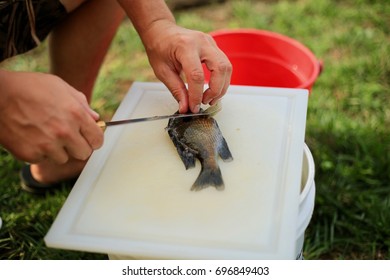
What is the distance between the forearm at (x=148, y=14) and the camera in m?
1.93

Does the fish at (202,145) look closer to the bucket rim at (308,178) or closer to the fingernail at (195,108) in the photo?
the fingernail at (195,108)

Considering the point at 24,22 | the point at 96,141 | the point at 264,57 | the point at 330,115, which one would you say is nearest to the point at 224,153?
the point at 96,141

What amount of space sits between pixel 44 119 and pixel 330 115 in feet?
6.01

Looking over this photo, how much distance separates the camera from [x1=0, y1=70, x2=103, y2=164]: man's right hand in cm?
142

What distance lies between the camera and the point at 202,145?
1.64 meters

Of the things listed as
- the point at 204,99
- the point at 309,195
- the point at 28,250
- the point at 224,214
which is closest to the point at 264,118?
the point at 204,99

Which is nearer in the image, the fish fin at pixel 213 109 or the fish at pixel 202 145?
the fish at pixel 202 145

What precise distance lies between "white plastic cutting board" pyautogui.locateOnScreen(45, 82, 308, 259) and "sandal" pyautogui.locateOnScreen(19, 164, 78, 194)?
0.75 meters

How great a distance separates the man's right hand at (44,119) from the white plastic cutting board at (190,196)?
20cm

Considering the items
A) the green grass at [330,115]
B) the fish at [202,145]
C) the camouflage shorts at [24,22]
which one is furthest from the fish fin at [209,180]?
the camouflage shorts at [24,22]

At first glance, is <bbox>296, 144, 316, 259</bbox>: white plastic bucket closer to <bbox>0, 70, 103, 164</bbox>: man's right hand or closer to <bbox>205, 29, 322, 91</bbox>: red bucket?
<bbox>0, 70, 103, 164</bbox>: man's right hand

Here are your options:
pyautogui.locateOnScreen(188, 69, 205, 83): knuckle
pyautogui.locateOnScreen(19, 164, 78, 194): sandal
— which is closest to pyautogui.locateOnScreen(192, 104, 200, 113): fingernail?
pyautogui.locateOnScreen(188, 69, 205, 83): knuckle

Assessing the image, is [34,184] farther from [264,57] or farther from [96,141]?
[264,57]
